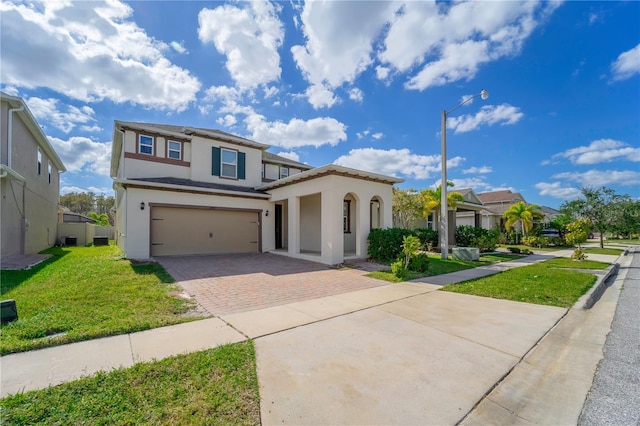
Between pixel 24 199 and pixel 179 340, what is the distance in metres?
14.4

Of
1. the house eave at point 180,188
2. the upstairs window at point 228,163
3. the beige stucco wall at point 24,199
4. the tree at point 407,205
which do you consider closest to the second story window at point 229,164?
the upstairs window at point 228,163

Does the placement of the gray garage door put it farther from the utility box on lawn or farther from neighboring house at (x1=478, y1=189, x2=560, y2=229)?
neighboring house at (x1=478, y1=189, x2=560, y2=229)

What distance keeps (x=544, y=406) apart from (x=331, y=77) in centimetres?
1216

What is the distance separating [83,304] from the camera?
202 inches

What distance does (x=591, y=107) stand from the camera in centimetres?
1282

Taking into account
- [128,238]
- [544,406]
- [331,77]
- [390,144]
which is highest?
[331,77]

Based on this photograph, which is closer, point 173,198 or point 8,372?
point 8,372

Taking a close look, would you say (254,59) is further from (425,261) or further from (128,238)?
(425,261)

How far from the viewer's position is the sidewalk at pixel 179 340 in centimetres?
291

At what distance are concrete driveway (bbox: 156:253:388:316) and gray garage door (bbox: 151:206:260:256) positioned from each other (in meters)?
0.98

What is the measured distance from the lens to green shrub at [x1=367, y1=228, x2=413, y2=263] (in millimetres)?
11141

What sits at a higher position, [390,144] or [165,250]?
[390,144]

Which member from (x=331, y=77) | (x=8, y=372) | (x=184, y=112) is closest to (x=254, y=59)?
(x=331, y=77)

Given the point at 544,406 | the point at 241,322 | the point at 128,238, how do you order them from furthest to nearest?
the point at 128,238, the point at 241,322, the point at 544,406
